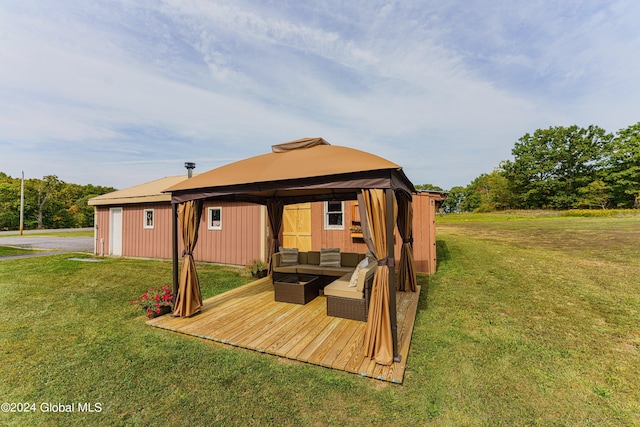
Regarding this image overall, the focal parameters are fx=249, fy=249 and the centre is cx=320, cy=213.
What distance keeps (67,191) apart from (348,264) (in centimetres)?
4752

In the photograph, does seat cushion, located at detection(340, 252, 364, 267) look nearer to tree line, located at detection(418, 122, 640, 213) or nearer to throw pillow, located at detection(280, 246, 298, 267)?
throw pillow, located at detection(280, 246, 298, 267)

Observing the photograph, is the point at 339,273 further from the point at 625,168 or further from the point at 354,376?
Result: the point at 625,168

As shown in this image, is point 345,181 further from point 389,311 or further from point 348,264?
point 348,264

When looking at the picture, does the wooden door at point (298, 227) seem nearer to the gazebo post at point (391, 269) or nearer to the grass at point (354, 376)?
the grass at point (354, 376)

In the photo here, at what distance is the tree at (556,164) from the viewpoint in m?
37.2

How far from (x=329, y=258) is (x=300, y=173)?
140 inches

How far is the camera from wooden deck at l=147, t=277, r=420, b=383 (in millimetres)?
3178

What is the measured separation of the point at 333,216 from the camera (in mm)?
9203

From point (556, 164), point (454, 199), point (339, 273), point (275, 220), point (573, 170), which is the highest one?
point (556, 164)

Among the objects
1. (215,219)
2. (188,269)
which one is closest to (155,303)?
(188,269)

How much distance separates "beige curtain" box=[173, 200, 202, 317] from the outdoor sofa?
221 centimetres

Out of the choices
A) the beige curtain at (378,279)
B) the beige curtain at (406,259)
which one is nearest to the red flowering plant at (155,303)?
the beige curtain at (378,279)

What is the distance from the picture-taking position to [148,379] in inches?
111

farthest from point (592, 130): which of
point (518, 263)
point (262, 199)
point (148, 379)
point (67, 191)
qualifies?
point (67, 191)
